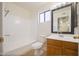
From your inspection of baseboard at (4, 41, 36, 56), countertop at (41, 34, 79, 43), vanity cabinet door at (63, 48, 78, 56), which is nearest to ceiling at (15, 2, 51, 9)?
countertop at (41, 34, 79, 43)

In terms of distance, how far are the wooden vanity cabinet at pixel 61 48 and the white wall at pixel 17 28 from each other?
289 mm

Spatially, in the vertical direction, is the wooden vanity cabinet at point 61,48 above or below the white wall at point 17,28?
below

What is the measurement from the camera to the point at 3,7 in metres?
1.60

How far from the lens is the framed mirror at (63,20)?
5.22 feet

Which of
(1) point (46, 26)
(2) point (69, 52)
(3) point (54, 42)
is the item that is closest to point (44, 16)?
(1) point (46, 26)

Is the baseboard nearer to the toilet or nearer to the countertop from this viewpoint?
the toilet

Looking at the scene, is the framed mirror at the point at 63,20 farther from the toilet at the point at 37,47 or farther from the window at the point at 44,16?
the toilet at the point at 37,47

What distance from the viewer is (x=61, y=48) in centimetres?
162

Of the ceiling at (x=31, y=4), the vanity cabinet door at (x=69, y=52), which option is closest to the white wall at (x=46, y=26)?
the ceiling at (x=31, y=4)

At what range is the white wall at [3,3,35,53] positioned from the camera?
5.26 ft

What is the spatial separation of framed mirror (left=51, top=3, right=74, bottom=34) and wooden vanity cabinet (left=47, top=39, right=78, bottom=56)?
167 millimetres

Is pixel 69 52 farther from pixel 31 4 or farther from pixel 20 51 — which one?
pixel 31 4

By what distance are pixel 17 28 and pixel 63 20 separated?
705 mm

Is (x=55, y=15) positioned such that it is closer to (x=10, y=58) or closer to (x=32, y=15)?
(x=32, y=15)
